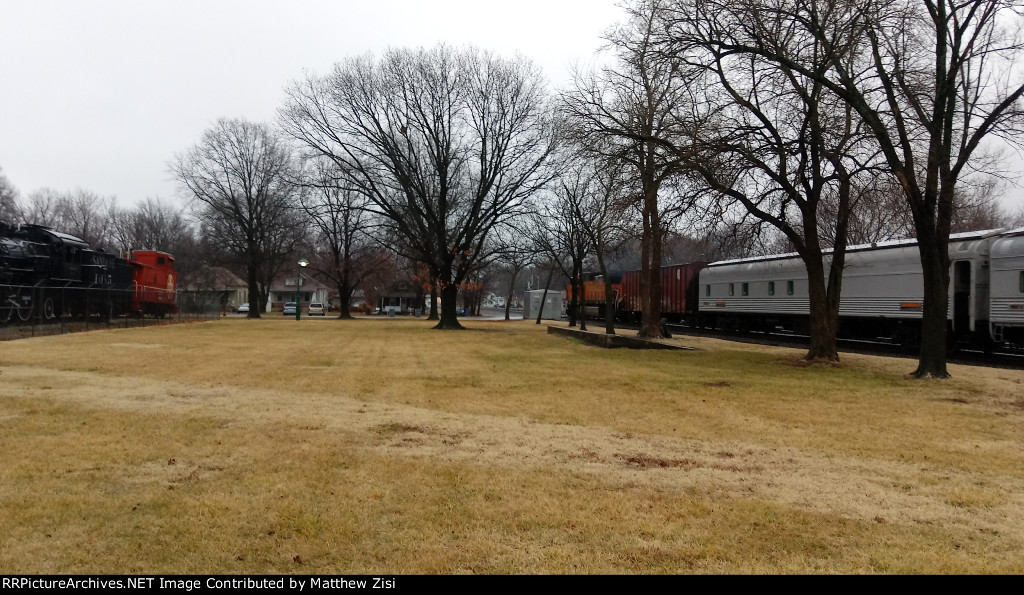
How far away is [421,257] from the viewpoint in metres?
39.2

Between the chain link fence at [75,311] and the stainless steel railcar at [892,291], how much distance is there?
2702 centimetres

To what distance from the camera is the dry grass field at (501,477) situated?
13.1ft

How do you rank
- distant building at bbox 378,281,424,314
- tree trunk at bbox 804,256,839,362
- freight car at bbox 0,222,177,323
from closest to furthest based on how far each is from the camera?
tree trunk at bbox 804,256,839,362 < freight car at bbox 0,222,177,323 < distant building at bbox 378,281,424,314

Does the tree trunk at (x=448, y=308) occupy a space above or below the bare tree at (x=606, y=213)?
below

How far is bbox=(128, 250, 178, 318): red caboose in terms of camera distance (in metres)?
36.7

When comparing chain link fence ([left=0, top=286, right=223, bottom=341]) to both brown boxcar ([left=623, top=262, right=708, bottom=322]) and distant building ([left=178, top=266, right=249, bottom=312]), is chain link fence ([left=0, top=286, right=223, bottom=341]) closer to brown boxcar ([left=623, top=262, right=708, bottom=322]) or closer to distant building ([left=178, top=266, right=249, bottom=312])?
distant building ([left=178, top=266, right=249, bottom=312])

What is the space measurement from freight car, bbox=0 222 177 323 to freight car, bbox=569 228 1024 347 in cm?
2768

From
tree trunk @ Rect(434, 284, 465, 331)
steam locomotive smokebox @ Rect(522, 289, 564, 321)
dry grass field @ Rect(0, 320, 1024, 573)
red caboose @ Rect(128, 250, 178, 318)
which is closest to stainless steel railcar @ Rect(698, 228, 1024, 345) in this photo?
dry grass field @ Rect(0, 320, 1024, 573)

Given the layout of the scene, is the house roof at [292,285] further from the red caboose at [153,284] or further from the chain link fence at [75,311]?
the chain link fence at [75,311]

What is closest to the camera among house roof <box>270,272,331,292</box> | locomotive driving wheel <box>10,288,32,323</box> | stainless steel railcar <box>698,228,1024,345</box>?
stainless steel railcar <box>698,228,1024,345</box>

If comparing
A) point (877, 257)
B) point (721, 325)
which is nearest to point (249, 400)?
point (877, 257)

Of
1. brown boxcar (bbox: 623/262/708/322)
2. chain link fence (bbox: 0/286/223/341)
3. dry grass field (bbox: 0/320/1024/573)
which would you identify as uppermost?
brown boxcar (bbox: 623/262/708/322)

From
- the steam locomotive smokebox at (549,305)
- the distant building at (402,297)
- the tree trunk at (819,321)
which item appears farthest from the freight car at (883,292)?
the distant building at (402,297)
